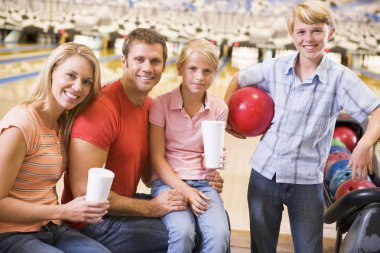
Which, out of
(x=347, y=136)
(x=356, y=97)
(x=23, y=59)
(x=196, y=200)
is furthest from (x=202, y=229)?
(x=23, y=59)

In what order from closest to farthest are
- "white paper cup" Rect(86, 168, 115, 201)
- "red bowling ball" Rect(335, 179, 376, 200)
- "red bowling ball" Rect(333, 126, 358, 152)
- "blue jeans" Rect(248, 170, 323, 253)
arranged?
"white paper cup" Rect(86, 168, 115, 201) → "blue jeans" Rect(248, 170, 323, 253) → "red bowling ball" Rect(335, 179, 376, 200) → "red bowling ball" Rect(333, 126, 358, 152)

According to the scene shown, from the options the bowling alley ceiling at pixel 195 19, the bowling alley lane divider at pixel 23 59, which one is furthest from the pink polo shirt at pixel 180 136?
the bowling alley ceiling at pixel 195 19

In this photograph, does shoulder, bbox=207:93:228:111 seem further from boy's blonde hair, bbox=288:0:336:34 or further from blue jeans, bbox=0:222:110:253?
blue jeans, bbox=0:222:110:253

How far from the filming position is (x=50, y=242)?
1300mm

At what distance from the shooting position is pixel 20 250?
121 cm

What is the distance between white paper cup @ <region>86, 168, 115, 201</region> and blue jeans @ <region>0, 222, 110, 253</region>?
17cm

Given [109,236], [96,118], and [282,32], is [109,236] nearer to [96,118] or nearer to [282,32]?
[96,118]

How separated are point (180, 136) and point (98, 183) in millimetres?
429

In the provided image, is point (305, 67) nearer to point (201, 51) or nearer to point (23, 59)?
point (201, 51)

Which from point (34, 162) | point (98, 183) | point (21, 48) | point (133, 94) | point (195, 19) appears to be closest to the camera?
point (98, 183)

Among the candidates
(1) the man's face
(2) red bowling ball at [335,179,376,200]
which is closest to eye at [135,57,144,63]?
(1) the man's face

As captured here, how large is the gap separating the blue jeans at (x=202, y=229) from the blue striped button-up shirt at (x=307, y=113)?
0.78 ft

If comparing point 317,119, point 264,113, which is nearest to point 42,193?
point 264,113

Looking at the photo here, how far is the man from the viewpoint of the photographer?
4.47 ft
